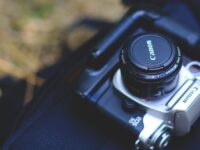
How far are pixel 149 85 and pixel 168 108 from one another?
0.15 feet

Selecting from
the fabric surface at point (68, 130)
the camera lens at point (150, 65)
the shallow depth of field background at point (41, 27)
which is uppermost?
the camera lens at point (150, 65)

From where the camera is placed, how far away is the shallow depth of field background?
55.6 inches

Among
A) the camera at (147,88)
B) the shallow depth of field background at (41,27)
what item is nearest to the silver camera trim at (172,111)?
the camera at (147,88)

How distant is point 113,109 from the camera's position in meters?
0.79

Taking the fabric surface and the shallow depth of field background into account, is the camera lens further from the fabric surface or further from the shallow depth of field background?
the shallow depth of field background

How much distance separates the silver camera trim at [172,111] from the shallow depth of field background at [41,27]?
2.14 ft

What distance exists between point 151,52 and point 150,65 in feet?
0.08

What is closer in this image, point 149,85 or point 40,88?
point 149,85

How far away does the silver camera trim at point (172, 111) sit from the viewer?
28.9 inches

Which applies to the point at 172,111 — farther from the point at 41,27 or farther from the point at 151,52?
the point at 41,27

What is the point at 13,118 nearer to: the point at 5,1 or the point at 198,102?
the point at 198,102

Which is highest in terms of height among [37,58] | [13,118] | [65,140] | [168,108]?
[168,108]

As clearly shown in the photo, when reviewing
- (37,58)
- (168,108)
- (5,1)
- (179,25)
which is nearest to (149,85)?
(168,108)

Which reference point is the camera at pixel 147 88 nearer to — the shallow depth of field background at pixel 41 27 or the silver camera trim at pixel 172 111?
the silver camera trim at pixel 172 111
